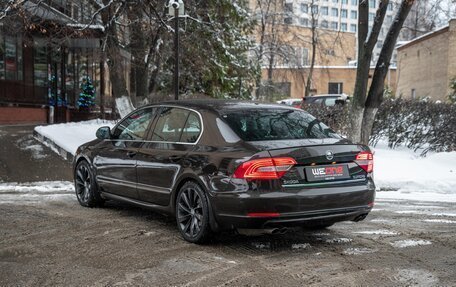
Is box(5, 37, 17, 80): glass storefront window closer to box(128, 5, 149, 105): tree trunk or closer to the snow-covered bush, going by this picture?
box(128, 5, 149, 105): tree trunk

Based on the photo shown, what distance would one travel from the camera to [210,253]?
214 inches

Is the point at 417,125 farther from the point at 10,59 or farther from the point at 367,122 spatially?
the point at 10,59

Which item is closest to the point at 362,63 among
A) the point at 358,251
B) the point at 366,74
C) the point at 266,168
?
the point at 366,74

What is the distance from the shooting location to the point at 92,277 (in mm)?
4691

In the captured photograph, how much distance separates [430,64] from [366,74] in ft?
72.7

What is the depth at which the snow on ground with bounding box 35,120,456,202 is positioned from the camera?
32.9 feet

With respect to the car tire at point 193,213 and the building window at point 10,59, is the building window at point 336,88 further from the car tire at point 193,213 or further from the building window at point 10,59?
the car tire at point 193,213

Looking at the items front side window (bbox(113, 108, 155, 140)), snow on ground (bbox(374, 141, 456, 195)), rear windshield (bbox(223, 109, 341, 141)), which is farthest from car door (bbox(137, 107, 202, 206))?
snow on ground (bbox(374, 141, 456, 195))

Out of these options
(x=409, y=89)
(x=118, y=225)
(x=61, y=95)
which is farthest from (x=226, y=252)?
(x=409, y=89)

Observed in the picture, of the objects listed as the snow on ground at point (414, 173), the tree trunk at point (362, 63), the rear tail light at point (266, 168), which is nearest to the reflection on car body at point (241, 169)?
the rear tail light at point (266, 168)

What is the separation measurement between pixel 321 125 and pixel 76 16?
15.2 metres

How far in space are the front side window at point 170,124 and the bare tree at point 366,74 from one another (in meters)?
7.98

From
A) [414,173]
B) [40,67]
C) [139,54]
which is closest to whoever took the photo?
[414,173]

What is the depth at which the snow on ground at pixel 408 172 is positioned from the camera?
10023 millimetres
